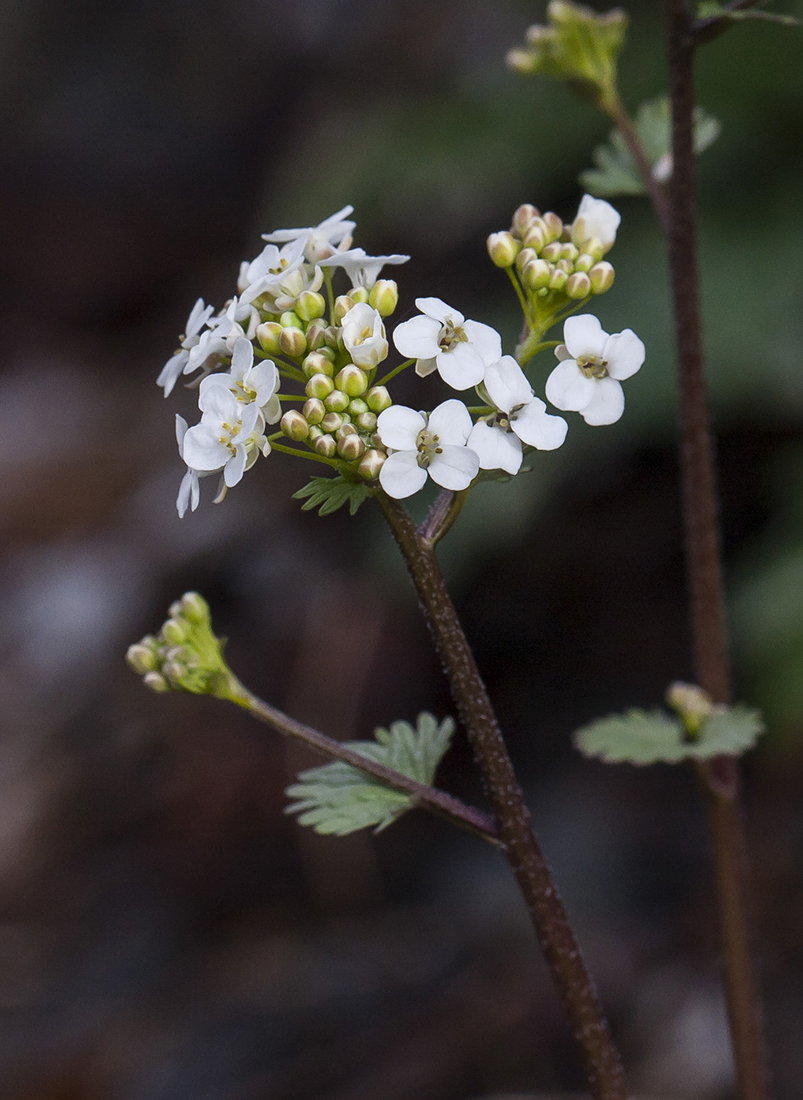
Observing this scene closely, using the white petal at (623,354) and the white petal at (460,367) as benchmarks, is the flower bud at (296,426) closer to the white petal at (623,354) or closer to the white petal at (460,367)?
the white petal at (460,367)

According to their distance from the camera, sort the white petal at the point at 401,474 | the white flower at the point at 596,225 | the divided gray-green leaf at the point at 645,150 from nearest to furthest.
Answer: the white petal at the point at 401,474, the white flower at the point at 596,225, the divided gray-green leaf at the point at 645,150

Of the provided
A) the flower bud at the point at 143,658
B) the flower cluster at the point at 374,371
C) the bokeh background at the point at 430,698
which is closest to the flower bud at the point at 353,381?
the flower cluster at the point at 374,371

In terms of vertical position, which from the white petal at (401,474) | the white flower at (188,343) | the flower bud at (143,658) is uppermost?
the white flower at (188,343)

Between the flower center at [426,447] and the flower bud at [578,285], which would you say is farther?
the flower bud at [578,285]

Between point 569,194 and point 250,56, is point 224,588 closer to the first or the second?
point 569,194

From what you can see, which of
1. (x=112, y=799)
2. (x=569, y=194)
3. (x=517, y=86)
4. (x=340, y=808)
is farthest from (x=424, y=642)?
(x=340, y=808)

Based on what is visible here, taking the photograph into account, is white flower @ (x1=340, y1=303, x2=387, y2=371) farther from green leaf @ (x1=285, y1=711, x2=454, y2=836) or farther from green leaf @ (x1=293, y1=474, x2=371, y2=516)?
green leaf @ (x1=285, y1=711, x2=454, y2=836)
